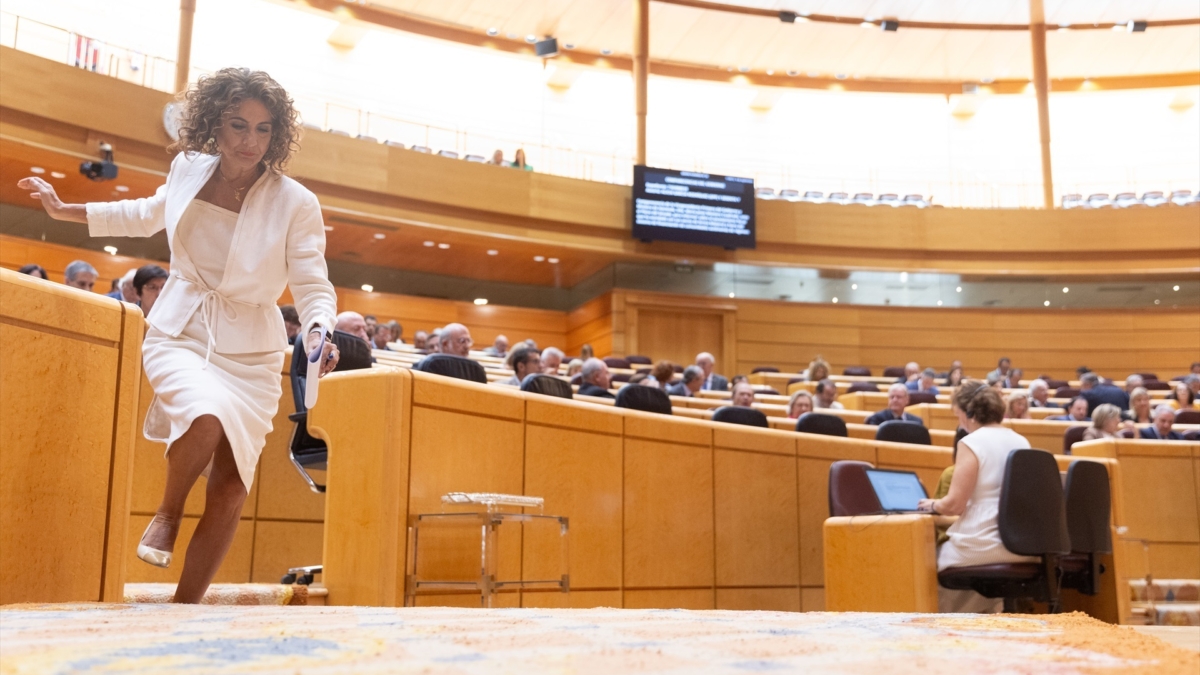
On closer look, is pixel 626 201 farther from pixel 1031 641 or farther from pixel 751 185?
pixel 1031 641

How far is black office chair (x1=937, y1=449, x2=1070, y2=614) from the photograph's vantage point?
150 inches

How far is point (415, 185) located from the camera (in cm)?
1282

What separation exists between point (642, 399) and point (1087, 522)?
6.65ft

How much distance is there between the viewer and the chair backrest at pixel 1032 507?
12.5 ft

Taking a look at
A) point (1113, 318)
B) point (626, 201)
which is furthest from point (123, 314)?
point (1113, 318)

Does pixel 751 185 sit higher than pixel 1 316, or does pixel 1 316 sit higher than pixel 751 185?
pixel 751 185

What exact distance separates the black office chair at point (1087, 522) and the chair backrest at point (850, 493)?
827 millimetres

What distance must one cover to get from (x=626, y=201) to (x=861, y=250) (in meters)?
3.53

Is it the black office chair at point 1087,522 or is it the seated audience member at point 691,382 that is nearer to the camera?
the black office chair at point 1087,522

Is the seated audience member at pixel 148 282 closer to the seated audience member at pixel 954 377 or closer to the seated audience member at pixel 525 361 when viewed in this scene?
the seated audience member at pixel 525 361

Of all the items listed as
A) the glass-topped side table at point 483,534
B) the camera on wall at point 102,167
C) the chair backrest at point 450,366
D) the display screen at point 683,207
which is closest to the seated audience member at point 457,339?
the chair backrest at point 450,366

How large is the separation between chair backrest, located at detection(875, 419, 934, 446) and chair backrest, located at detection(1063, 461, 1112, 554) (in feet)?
6.55

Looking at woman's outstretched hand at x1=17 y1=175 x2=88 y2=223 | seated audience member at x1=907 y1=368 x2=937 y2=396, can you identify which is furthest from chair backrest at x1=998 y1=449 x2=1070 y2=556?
seated audience member at x1=907 y1=368 x2=937 y2=396

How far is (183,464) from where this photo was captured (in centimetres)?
204
